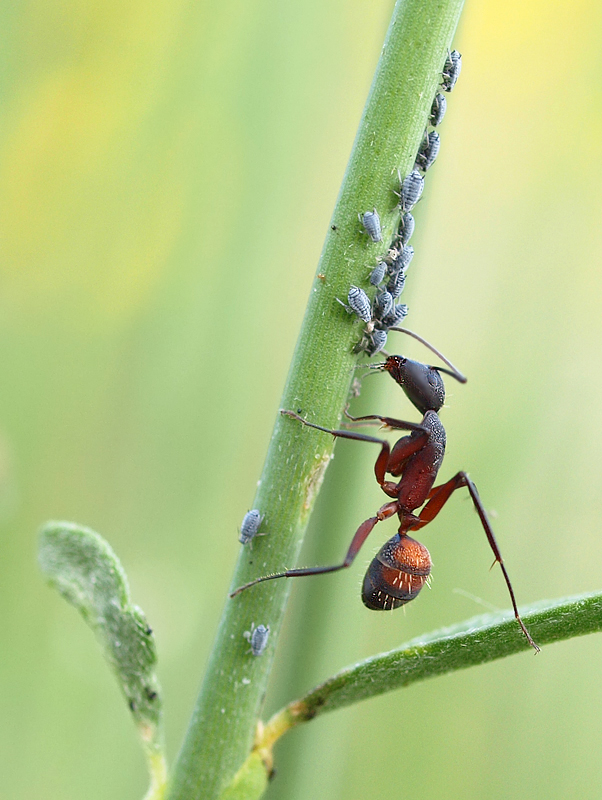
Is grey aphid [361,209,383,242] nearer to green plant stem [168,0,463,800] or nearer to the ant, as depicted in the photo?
green plant stem [168,0,463,800]

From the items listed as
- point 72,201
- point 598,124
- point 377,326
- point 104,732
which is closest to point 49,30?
point 72,201

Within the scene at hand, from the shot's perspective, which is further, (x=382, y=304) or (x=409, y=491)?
(x=409, y=491)

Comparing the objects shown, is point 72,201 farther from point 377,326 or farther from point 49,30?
point 377,326

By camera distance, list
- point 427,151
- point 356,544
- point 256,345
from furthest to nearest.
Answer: point 256,345, point 356,544, point 427,151

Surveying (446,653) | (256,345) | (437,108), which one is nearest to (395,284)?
(437,108)

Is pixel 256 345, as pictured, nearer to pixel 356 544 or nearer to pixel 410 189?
pixel 356 544

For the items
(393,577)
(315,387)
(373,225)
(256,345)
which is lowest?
(393,577)

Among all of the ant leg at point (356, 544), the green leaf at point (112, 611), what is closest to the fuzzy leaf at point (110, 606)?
the green leaf at point (112, 611)
